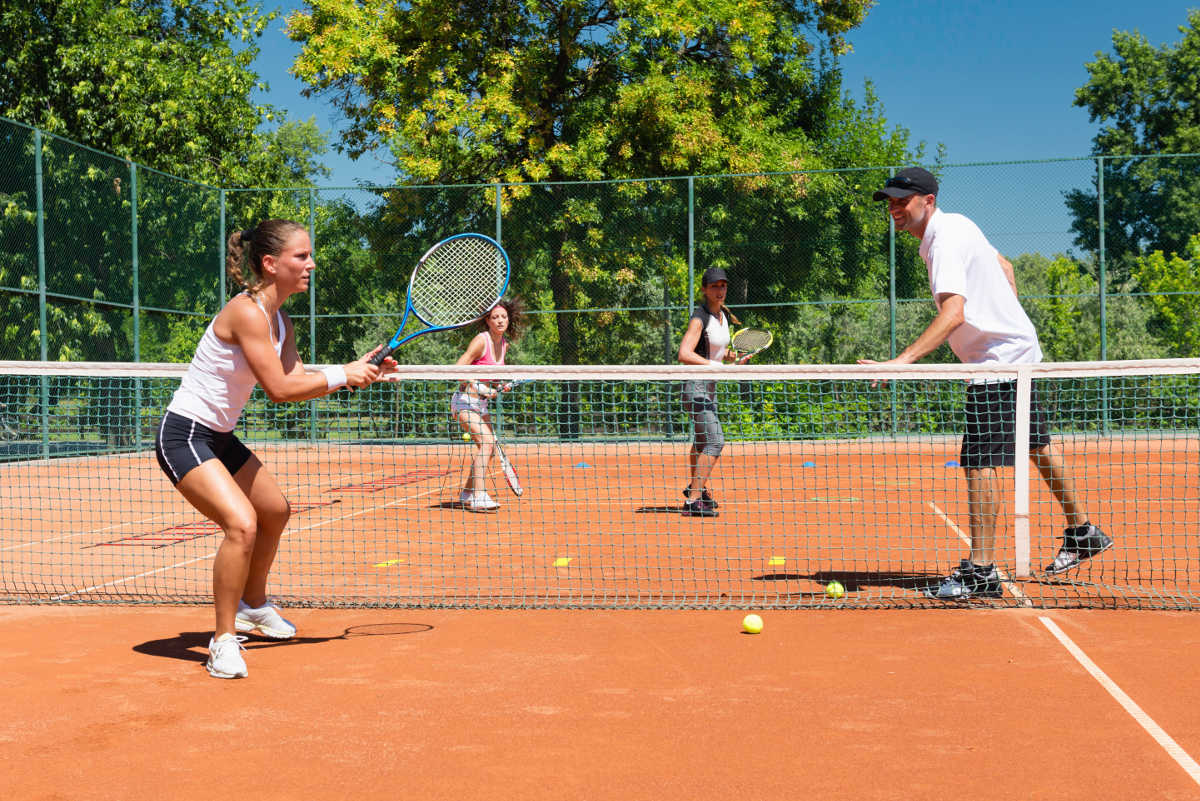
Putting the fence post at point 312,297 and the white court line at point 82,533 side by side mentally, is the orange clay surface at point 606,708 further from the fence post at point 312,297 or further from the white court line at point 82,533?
the fence post at point 312,297

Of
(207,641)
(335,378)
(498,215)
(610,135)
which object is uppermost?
(610,135)

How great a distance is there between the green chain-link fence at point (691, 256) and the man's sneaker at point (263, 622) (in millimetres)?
11501

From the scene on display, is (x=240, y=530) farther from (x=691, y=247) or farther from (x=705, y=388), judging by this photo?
(x=691, y=247)

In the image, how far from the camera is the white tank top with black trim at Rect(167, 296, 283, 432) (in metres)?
4.30

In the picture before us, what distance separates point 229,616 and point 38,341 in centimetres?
1092

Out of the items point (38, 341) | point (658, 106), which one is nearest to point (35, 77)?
point (38, 341)

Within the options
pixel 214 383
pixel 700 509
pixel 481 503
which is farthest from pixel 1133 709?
pixel 481 503

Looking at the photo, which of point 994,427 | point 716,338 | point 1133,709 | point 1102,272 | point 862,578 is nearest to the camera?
point 1133,709

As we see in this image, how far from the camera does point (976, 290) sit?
5355mm

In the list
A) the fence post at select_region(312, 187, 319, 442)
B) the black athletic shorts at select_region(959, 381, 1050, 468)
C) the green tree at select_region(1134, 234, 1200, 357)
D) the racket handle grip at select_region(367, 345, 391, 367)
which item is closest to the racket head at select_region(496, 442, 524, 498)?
the black athletic shorts at select_region(959, 381, 1050, 468)

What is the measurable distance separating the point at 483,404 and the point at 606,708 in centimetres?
527

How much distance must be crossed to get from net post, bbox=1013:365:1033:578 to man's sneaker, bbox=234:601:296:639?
3398 millimetres

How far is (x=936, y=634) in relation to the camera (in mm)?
4766

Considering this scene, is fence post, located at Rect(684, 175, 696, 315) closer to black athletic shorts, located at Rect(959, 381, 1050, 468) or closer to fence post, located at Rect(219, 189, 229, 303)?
fence post, located at Rect(219, 189, 229, 303)
